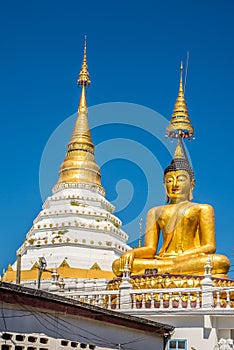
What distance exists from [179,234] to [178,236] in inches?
3.1

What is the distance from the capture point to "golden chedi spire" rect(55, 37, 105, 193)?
107ft

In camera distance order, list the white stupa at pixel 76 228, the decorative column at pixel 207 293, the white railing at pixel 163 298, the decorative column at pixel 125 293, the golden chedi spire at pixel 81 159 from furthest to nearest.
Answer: the golden chedi spire at pixel 81 159 < the white stupa at pixel 76 228 < the decorative column at pixel 125 293 < the white railing at pixel 163 298 < the decorative column at pixel 207 293

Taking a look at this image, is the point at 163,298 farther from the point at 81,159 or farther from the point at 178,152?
the point at 81,159

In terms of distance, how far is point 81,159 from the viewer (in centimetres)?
3328

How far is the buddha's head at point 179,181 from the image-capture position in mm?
24078

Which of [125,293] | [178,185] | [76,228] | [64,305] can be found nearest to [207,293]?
[125,293]

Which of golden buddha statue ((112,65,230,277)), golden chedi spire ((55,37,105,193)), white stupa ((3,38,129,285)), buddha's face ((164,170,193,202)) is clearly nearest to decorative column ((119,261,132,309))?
golden buddha statue ((112,65,230,277))

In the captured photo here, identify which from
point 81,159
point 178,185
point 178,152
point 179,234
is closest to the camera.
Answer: point 179,234

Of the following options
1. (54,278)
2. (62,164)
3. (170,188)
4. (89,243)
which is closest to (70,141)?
(62,164)

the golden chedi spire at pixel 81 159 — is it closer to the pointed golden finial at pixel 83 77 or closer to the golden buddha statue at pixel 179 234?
the pointed golden finial at pixel 83 77

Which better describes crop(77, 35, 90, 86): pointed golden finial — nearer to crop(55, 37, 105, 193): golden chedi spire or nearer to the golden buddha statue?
crop(55, 37, 105, 193): golden chedi spire

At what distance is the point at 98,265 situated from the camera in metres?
27.9

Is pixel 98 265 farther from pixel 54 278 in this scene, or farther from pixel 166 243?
pixel 54 278

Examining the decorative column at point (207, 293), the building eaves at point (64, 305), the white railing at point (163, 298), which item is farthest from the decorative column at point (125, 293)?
the building eaves at point (64, 305)
